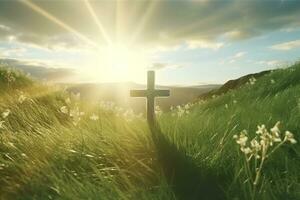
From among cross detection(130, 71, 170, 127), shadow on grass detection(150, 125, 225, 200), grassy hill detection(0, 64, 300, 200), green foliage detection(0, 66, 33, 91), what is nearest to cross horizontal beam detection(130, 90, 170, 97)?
cross detection(130, 71, 170, 127)

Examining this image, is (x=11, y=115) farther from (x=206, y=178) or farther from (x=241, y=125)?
(x=206, y=178)

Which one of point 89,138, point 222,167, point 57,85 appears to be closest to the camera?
point 222,167

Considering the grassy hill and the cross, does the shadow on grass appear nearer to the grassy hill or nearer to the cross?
the grassy hill

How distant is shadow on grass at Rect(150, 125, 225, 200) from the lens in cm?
628

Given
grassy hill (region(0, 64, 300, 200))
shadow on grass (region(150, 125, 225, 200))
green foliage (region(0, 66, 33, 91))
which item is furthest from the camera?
green foliage (region(0, 66, 33, 91))

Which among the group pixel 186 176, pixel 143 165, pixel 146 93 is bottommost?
pixel 186 176

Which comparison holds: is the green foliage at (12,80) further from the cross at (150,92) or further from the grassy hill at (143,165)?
the grassy hill at (143,165)

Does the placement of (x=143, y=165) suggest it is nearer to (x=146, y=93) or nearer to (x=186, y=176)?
(x=186, y=176)

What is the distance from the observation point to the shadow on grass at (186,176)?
6.28 meters

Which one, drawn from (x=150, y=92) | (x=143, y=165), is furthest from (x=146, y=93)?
(x=143, y=165)

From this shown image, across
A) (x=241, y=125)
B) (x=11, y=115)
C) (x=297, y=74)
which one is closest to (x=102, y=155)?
(x=241, y=125)

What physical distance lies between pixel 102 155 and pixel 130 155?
400mm

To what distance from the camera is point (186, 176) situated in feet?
21.9

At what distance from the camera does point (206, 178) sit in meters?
6.64
